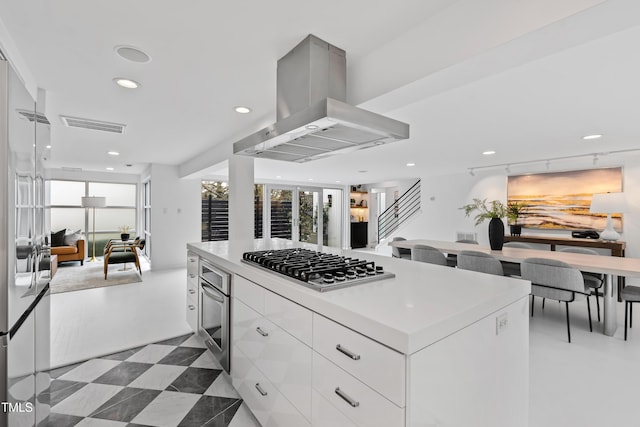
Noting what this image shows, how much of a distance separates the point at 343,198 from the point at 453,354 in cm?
865

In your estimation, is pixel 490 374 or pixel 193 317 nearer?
pixel 490 374

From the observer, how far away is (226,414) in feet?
5.96

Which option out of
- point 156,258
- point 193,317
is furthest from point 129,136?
point 156,258

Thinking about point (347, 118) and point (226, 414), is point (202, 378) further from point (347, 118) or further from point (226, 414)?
point (347, 118)

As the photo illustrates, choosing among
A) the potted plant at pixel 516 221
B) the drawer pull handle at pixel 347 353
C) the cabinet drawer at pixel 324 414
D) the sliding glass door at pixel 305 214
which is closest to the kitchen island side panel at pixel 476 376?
the drawer pull handle at pixel 347 353

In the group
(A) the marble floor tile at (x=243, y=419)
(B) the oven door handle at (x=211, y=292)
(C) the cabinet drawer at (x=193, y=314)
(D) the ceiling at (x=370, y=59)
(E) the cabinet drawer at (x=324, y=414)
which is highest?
(D) the ceiling at (x=370, y=59)

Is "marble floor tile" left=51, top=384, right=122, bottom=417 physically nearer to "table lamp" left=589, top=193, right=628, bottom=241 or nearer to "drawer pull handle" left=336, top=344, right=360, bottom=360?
"drawer pull handle" left=336, top=344, right=360, bottom=360

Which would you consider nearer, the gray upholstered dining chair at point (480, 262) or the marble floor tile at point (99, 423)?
the marble floor tile at point (99, 423)

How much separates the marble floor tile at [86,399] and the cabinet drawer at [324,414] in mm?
1568

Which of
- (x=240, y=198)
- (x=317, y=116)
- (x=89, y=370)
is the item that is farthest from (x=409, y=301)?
(x=240, y=198)

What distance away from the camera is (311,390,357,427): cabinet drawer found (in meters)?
1.08

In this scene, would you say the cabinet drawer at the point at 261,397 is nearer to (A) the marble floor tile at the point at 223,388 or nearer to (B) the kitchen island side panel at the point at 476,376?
(A) the marble floor tile at the point at 223,388

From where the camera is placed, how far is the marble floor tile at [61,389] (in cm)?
195

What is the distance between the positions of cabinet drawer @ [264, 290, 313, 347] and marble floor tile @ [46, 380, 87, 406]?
63.8 inches
